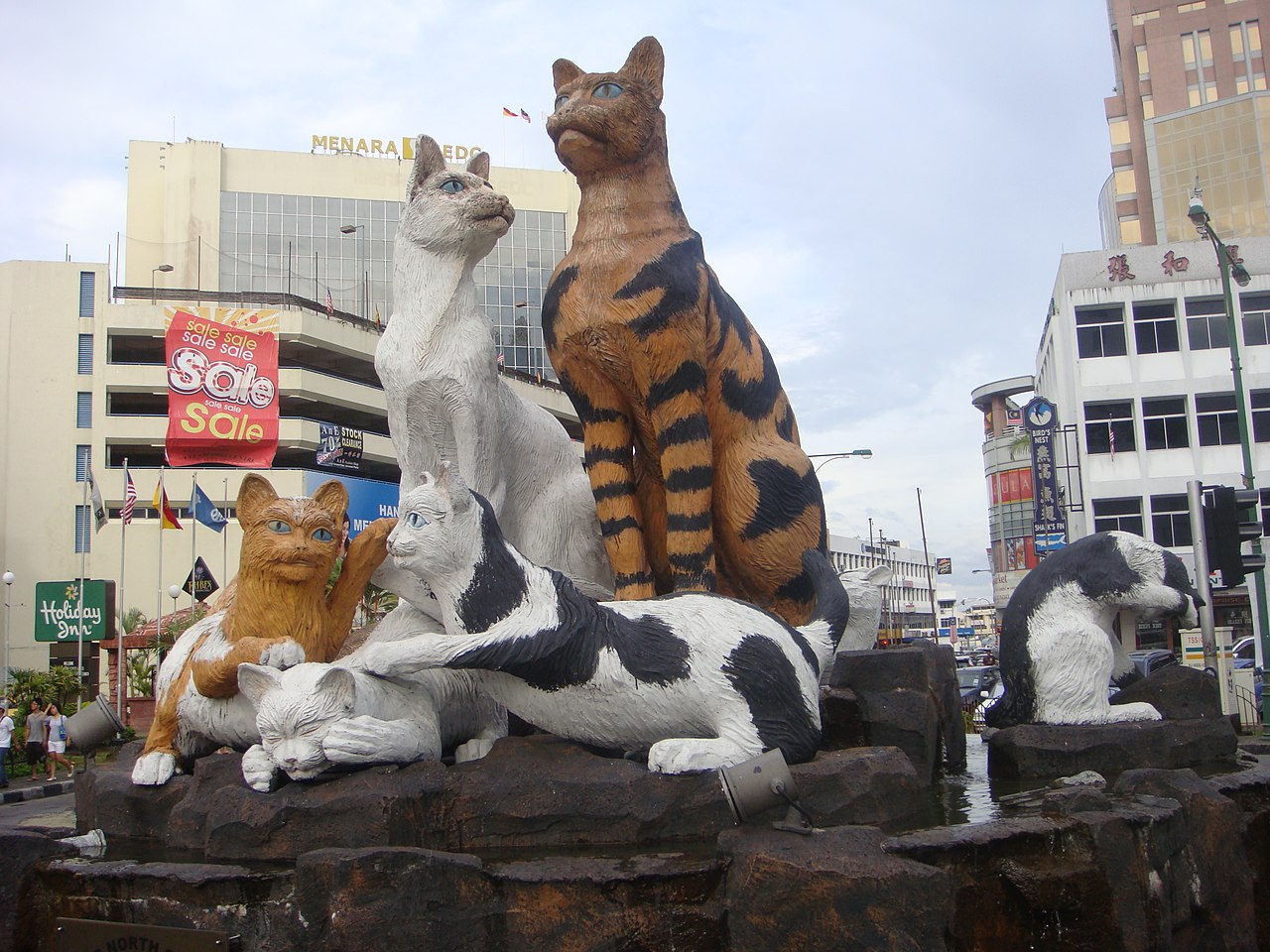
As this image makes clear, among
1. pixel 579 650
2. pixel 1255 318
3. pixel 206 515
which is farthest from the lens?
pixel 1255 318

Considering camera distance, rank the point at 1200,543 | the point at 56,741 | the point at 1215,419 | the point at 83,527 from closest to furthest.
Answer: the point at 1200,543 → the point at 56,741 → the point at 1215,419 → the point at 83,527

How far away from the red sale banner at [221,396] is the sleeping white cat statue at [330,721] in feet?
104

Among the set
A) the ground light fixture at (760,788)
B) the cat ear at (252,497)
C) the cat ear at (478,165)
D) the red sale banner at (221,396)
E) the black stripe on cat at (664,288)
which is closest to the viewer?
the ground light fixture at (760,788)

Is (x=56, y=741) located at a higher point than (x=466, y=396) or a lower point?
lower

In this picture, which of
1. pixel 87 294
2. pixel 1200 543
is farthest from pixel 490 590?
pixel 87 294

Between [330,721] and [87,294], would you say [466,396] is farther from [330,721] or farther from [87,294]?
[87,294]

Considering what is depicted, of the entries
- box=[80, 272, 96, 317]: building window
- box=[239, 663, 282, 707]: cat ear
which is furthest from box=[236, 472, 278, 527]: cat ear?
box=[80, 272, 96, 317]: building window

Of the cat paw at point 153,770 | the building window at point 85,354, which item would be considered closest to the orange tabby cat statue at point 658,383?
the cat paw at point 153,770

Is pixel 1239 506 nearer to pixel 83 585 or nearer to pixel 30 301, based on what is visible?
pixel 83 585

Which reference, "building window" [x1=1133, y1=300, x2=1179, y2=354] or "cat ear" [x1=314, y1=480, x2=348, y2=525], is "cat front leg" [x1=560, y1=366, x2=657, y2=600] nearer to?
"cat ear" [x1=314, y1=480, x2=348, y2=525]

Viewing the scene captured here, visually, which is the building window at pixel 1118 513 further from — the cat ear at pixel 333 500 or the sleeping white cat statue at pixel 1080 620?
the cat ear at pixel 333 500

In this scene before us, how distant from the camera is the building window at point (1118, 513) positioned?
30031 millimetres

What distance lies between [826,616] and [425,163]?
3006 millimetres

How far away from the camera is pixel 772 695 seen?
3.70 metres
